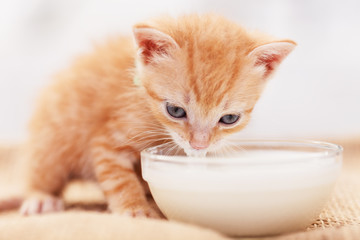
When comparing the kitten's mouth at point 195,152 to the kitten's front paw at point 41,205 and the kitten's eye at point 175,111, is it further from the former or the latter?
the kitten's front paw at point 41,205

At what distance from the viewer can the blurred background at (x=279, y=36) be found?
2693mm

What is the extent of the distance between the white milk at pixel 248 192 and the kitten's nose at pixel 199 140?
0.55 ft

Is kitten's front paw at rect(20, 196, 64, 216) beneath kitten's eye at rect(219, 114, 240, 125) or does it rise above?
beneath

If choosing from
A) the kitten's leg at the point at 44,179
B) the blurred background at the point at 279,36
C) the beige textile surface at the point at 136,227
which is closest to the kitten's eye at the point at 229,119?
the beige textile surface at the point at 136,227

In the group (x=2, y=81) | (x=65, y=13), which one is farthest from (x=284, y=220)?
(x=2, y=81)

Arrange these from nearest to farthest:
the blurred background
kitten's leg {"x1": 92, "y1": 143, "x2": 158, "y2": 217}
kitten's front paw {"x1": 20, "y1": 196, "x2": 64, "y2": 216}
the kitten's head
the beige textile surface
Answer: the beige textile surface
the kitten's head
kitten's leg {"x1": 92, "y1": 143, "x2": 158, "y2": 217}
kitten's front paw {"x1": 20, "y1": 196, "x2": 64, "y2": 216}
the blurred background

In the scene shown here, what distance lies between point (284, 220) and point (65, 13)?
2082 millimetres

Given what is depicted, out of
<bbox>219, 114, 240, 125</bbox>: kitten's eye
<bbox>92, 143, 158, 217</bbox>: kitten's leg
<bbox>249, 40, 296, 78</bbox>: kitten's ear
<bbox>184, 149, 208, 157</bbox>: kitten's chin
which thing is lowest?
<bbox>92, 143, 158, 217</bbox>: kitten's leg

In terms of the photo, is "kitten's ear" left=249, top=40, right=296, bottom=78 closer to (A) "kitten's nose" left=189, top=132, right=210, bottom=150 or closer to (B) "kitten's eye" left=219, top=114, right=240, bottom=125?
(B) "kitten's eye" left=219, top=114, right=240, bottom=125

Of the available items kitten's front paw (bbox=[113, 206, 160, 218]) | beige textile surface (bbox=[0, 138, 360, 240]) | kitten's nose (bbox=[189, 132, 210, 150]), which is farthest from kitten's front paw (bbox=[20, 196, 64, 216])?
kitten's nose (bbox=[189, 132, 210, 150])

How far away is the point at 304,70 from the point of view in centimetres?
277

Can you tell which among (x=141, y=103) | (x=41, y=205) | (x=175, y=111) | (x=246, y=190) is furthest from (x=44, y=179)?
(x=246, y=190)

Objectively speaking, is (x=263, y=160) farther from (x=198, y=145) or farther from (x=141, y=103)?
(x=141, y=103)

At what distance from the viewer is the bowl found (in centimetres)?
105
